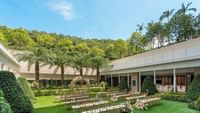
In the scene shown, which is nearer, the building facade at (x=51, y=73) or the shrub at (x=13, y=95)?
the shrub at (x=13, y=95)

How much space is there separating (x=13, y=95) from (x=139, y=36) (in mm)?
51600

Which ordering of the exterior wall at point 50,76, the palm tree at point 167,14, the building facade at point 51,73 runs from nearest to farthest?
1. the building facade at point 51,73
2. the exterior wall at point 50,76
3. the palm tree at point 167,14

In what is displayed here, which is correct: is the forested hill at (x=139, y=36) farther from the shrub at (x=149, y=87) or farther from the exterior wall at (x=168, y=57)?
the shrub at (x=149, y=87)

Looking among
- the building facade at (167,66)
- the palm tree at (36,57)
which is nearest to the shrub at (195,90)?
the building facade at (167,66)

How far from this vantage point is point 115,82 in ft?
145

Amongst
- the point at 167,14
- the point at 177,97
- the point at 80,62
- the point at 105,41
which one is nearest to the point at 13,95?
the point at 177,97

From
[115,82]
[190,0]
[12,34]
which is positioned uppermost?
[190,0]

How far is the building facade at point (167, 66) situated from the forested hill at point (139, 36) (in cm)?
1694

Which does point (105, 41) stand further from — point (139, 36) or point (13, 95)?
point (13, 95)

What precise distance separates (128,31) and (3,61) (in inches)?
1896

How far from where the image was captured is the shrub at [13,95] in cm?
970

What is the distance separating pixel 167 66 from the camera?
25.0m

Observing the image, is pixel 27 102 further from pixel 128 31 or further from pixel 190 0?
pixel 128 31

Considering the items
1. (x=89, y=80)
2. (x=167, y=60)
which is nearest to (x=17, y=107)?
(x=167, y=60)
